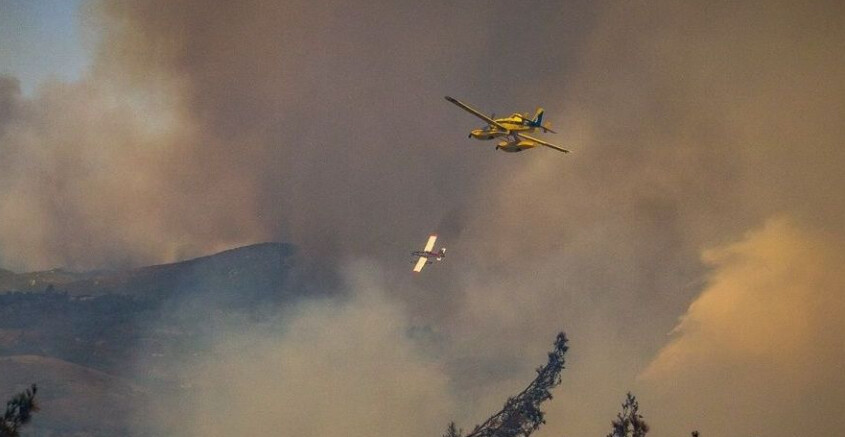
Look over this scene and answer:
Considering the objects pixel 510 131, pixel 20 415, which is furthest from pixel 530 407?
pixel 20 415

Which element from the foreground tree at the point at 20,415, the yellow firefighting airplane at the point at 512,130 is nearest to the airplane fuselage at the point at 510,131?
the yellow firefighting airplane at the point at 512,130

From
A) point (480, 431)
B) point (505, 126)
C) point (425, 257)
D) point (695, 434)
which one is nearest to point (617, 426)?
point (695, 434)

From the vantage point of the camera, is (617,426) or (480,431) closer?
(617,426)

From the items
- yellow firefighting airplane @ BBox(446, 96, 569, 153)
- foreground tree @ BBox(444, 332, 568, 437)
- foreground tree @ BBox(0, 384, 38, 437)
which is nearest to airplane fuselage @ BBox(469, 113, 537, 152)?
yellow firefighting airplane @ BBox(446, 96, 569, 153)

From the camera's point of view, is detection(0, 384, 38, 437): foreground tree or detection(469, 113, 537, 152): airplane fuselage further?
detection(469, 113, 537, 152): airplane fuselage

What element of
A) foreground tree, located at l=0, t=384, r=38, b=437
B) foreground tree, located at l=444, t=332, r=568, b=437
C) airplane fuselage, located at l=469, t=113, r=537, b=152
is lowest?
foreground tree, located at l=0, t=384, r=38, b=437

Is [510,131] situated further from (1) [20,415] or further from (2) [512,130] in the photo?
(1) [20,415]

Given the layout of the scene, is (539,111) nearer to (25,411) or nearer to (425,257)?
(425,257)

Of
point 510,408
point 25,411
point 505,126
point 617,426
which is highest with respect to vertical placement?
point 505,126

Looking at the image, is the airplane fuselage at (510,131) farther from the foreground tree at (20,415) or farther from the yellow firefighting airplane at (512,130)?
the foreground tree at (20,415)

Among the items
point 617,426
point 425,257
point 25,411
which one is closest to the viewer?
point 25,411

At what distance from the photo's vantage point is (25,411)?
87125mm

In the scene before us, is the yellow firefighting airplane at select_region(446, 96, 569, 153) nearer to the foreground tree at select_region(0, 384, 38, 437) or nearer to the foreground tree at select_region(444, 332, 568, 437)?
the foreground tree at select_region(444, 332, 568, 437)

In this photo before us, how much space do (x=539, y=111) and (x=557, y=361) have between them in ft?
147
